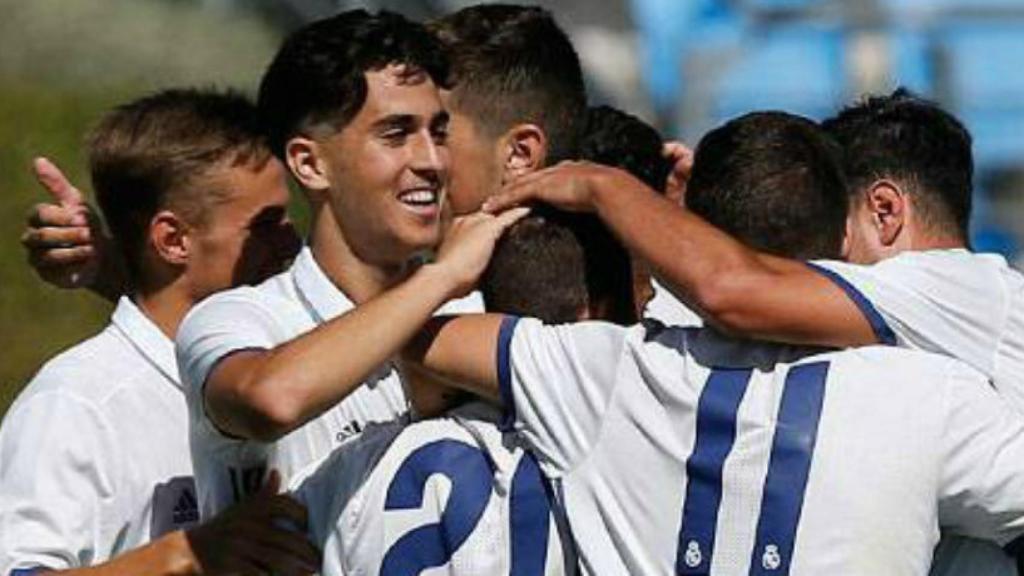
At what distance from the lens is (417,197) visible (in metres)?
4.21

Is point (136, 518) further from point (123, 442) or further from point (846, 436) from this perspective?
point (846, 436)

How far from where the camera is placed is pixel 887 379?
384 centimetres

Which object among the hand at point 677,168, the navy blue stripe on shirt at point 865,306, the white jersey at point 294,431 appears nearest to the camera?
the navy blue stripe on shirt at point 865,306

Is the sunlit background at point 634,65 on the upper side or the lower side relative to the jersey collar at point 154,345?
lower

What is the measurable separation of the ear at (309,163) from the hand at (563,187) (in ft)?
1.05

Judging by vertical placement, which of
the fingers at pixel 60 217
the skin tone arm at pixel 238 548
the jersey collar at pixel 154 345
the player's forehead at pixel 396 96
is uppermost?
the player's forehead at pixel 396 96

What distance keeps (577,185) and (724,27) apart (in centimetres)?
973

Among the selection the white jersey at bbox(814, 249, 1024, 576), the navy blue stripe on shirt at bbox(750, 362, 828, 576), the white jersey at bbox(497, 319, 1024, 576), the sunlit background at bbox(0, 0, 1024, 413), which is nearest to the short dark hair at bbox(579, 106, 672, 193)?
the white jersey at bbox(814, 249, 1024, 576)

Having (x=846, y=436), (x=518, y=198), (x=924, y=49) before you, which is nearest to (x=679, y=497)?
(x=846, y=436)

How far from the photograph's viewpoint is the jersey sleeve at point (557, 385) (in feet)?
12.8

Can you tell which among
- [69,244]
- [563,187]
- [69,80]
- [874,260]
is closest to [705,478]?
[563,187]

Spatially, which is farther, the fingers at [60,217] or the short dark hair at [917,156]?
the fingers at [60,217]

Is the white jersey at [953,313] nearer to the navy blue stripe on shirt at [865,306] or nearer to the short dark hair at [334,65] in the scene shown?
the navy blue stripe on shirt at [865,306]

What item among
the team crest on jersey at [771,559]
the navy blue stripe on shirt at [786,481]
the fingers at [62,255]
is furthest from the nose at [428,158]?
the fingers at [62,255]
